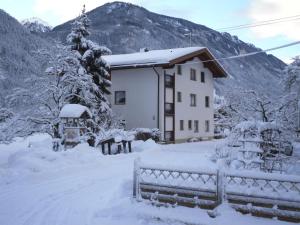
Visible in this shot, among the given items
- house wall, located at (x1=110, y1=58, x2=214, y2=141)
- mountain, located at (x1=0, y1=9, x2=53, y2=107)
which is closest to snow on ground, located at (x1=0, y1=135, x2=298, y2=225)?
mountain, located at (x1=0, y1=9, x2=53, y2=107)

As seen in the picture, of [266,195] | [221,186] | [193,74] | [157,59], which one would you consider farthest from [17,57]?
[266,195]

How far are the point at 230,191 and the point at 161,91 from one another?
800 inches

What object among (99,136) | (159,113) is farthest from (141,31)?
(99,136)

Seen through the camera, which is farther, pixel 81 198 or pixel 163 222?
pixel 81 198

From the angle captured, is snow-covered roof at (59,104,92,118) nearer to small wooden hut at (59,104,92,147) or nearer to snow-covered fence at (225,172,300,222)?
small wooden hut at (59,104,92,147)

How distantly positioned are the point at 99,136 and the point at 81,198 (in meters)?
10.2

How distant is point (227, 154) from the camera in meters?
15.2

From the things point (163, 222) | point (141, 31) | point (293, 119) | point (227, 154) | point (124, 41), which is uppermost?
point (141, 31)

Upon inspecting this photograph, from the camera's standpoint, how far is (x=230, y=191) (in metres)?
7.85

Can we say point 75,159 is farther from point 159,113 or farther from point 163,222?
point 159,113

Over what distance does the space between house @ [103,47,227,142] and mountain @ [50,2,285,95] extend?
36.2 meters

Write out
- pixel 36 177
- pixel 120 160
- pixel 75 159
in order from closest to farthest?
pixel 36 177, pixel 75 159, pixel 120 160

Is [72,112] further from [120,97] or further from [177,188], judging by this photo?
[120,97]

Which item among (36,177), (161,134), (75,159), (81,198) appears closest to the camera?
(81,198)
